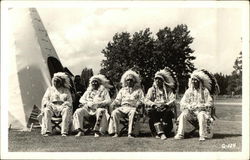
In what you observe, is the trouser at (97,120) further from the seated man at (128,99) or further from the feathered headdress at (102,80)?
the feathered headdress at (102,80)

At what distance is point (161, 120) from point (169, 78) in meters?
0.86

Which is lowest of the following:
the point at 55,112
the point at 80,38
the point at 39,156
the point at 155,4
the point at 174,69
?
the point at 39,156

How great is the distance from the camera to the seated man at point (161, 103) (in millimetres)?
8734

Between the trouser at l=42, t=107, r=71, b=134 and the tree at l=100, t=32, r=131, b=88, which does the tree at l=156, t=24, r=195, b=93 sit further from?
the trouser at l=42, t=107, r=71, b=134

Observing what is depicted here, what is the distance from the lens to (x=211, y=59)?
9.48m

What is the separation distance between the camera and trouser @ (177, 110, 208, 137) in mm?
8502

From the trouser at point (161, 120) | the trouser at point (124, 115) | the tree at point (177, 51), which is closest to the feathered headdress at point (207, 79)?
the tree at point (177, 51)

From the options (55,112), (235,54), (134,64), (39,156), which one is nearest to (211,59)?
(235,54)

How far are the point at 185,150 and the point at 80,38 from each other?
3.14 metres

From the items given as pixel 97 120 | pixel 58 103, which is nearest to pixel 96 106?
pixel 97 120

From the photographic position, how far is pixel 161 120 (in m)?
8.74

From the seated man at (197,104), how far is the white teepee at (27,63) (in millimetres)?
2971

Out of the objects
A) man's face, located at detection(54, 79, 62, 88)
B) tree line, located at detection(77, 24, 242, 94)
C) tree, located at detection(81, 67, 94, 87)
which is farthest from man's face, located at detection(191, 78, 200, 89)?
man's face, located at detection(54, 79, 62, 88)

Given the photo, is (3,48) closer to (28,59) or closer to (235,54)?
(28,59)
